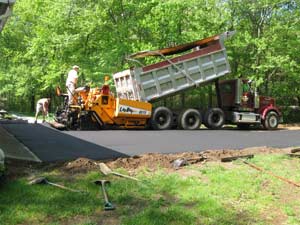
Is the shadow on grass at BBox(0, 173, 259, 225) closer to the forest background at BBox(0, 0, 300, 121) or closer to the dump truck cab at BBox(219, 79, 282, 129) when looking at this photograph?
the dump truck cab at BBox(219, 79, 282, 129)

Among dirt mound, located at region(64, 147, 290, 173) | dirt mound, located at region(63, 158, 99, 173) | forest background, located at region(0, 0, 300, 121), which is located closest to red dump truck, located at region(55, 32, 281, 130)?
forest background, located at region(0, 0, 300, 121)

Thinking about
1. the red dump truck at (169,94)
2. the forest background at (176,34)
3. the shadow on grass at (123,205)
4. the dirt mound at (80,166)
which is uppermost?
the forest background at (176,34)

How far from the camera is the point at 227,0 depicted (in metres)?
23.1

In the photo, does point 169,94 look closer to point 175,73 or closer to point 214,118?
point 175,73

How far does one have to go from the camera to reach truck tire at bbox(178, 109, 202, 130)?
631 inches

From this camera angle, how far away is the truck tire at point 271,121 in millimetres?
17500

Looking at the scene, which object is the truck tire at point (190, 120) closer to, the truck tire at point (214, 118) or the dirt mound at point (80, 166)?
the truck tire at point (214, 118)

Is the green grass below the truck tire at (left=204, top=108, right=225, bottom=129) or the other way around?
below

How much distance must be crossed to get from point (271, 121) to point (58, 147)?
1046 centimetres

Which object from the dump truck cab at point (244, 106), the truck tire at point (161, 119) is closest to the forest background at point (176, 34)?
the dump truck cab at point (244, 106)

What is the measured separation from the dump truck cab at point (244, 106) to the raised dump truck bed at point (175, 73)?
97cm

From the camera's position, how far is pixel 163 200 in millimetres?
5527

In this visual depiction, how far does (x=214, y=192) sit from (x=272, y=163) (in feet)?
7.14

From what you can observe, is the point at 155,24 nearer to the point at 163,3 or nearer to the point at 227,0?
the point at 163,3
